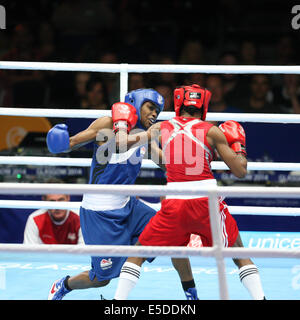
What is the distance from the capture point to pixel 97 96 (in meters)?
5.23

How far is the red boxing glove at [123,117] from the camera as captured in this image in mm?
2691

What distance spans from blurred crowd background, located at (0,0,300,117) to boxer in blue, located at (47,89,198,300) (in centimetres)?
199

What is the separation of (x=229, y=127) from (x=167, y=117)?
859 millimetres

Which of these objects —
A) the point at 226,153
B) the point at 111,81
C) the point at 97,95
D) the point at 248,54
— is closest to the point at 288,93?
the point at 248,54

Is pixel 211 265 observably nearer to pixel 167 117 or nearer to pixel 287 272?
pixel 287 272

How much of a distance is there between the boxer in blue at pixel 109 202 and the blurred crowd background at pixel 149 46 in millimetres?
1989

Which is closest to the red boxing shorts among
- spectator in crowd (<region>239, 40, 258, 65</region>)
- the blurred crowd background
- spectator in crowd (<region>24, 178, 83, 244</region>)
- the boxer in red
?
the boxer in red

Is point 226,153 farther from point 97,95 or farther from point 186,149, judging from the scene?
point 97,95

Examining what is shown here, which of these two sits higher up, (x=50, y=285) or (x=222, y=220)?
(x=222, y=220)

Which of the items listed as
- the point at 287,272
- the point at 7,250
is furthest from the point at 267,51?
the point at 7,250

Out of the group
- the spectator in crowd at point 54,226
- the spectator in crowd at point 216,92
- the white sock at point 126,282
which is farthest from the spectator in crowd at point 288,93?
the white sock at point 126,282

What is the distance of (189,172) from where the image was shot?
268cm

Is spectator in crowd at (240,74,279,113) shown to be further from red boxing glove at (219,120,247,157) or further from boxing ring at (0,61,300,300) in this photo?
red boxing glove at (219,120,247,157)

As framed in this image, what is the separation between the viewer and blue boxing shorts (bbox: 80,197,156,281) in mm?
2854
